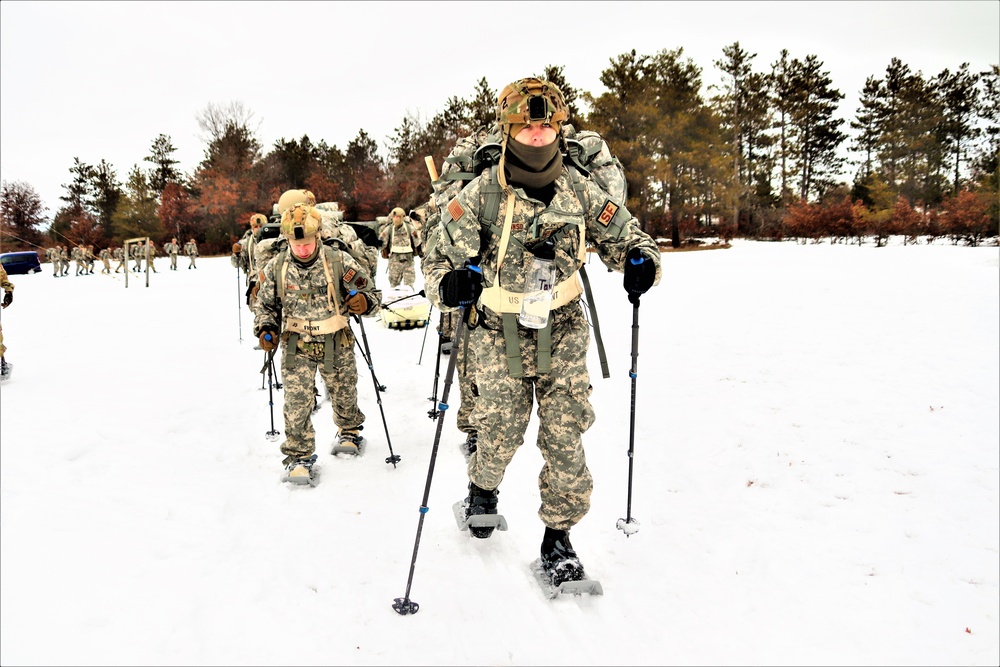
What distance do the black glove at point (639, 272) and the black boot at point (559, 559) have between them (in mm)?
1687

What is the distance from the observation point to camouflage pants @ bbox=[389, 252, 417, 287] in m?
15.7

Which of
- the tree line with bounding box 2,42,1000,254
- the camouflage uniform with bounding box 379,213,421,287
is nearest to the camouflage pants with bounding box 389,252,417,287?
the camouflage uniform with bounding box 379,213,421,287

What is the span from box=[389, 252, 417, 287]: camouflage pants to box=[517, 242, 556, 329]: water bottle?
12.4m

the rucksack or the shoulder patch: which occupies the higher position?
the rucksack

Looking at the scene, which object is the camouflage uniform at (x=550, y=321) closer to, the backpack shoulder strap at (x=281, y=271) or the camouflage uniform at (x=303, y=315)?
the camouflage uniform at (x=303, y=315)

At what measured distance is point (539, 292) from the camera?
11.4 ft

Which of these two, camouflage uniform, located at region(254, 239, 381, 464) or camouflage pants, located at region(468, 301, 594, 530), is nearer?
camouflage pants, located at region(468, 301, 594, 530)

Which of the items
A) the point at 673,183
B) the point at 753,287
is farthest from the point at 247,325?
the point at 673,183

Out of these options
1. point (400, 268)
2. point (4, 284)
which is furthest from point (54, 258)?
point (400, 268)

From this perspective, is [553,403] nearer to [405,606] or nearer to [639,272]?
[639,272]

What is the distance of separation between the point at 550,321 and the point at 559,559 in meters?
1.56

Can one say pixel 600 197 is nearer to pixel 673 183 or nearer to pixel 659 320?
pixel 659 320

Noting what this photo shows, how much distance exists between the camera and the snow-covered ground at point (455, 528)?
2.71m

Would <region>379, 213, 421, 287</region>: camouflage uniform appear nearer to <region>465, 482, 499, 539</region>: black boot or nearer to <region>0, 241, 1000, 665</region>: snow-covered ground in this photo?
<region>0, 241, 1000, 665</region>: snow-covered ground
